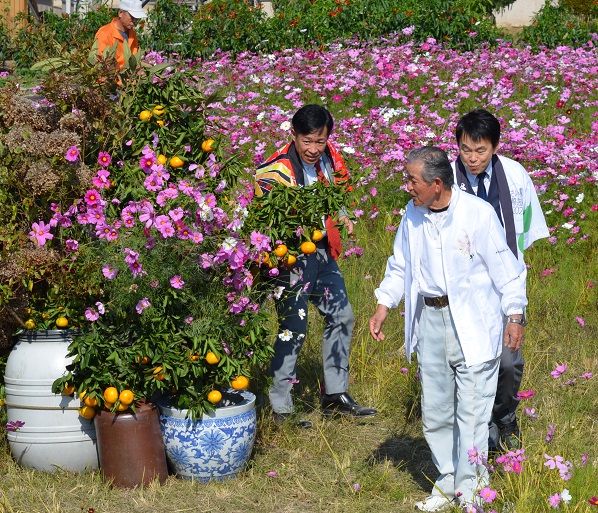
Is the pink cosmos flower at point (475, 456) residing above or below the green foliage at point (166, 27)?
below

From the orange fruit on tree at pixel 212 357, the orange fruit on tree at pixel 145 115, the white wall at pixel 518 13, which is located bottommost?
the orange fruit on tree at pixel 212 357

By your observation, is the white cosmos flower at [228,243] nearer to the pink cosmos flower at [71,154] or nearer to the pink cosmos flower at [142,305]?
the pink cosmos flower at [142,305]

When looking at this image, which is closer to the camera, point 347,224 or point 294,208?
point 294,208

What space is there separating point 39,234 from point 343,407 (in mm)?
2202

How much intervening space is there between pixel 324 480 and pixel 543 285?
3291 mm

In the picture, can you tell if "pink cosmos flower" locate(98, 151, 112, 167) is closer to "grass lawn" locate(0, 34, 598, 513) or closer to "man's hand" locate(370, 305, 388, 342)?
"grass lawn" locate(0, 34, 598, 513)

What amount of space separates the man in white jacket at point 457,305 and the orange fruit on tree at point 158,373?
109cm

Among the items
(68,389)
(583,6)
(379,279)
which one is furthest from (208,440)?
(583,6)

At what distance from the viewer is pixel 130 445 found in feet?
15.8

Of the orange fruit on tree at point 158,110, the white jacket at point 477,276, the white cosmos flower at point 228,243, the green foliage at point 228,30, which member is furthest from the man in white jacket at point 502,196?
the green foliage at point 228,30

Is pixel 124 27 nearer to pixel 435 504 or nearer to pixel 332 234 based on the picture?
pixel 332 234

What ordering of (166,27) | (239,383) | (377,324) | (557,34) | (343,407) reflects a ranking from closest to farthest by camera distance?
1. (377,324)
2. (239,383)
3. (343,407)
4. (557,34)
5. (166,27)

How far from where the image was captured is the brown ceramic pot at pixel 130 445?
4.82 metres

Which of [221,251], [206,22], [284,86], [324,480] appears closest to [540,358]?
[324,480]
